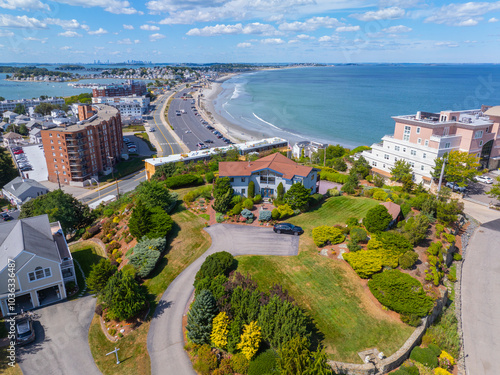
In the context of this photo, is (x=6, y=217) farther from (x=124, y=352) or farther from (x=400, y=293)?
(x=400, y=293)

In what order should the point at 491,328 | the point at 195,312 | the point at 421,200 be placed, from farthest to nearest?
the point at 421,200, the point at 491,328, the point at 195,312

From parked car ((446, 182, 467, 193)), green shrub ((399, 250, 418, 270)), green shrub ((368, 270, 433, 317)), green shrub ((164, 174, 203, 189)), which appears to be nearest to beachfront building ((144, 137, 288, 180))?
green shrub ((164, 174, 203, 189))

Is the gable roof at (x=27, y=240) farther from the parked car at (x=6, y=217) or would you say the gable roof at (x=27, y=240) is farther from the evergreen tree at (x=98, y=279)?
the parked car at (x=6, y=217)

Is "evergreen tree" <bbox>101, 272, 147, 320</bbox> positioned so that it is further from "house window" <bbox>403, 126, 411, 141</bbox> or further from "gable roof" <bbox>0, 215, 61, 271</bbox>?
"house window" <bbox>403, 126, 411, 141</bbox>

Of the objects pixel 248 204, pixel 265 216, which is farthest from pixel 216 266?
pixel 248 204

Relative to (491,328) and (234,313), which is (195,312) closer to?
(234,313)

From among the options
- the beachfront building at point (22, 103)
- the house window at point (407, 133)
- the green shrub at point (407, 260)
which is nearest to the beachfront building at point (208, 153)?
the house window at point (407, 133)

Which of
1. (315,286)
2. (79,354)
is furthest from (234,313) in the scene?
(79,354)
